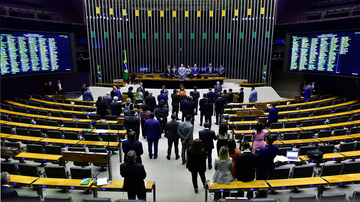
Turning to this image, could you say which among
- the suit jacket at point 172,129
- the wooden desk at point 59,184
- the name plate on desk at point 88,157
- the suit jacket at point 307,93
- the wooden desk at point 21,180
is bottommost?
the wooden desk at point 59,184

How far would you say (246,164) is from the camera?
4.05 meters

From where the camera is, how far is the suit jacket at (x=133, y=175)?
3.72 meters

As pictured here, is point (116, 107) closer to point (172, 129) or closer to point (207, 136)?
point (172, 129)

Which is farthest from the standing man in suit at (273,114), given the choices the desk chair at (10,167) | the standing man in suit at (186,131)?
the desk chair at (10,167)

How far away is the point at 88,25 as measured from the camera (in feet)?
52.3

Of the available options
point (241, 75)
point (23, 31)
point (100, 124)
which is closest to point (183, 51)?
point (241, 75)

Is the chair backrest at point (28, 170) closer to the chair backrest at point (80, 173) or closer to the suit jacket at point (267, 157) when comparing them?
the chair backrest at point (80, 173)

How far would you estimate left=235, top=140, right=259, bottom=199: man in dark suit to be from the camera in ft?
13.2

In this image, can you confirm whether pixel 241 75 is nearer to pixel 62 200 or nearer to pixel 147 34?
pixel 147 34

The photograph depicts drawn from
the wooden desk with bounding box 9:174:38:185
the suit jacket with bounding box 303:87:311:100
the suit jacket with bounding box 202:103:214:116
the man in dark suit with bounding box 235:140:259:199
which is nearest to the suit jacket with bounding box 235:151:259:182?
the man in dark suit with bounding box 235:140:259:199

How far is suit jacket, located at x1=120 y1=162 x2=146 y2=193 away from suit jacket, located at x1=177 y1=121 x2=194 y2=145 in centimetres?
194

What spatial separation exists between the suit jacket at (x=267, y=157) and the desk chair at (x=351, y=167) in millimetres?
1643

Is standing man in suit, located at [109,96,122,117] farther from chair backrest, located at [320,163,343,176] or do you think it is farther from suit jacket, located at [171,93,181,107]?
chair backrest, located at [320,163,343,176]

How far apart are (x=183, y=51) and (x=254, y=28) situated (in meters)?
5.39
